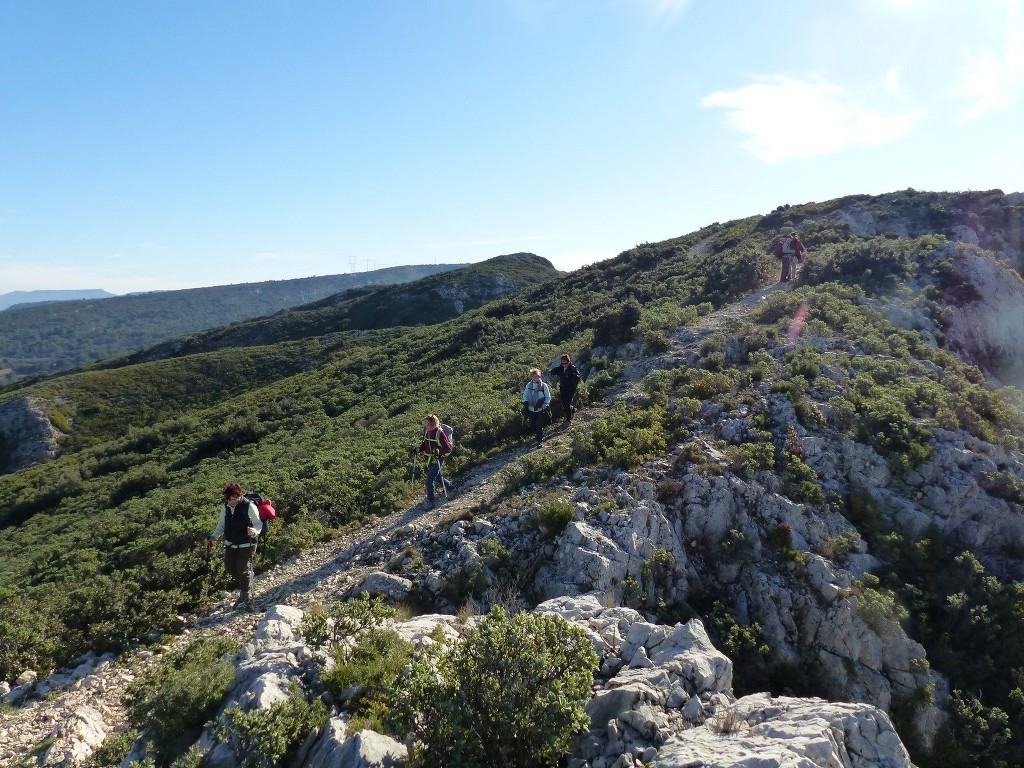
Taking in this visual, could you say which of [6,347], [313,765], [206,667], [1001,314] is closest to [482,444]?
[206,667]

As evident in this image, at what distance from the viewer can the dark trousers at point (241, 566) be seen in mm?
10000

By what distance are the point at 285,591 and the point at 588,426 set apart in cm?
813

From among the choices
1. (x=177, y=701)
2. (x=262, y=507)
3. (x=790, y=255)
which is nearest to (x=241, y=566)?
(x=262, y=507)

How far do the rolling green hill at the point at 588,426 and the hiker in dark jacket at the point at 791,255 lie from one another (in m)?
0.85

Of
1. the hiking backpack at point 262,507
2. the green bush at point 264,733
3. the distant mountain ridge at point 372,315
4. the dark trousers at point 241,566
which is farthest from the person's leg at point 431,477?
the distant mountain ridge at point 372,315

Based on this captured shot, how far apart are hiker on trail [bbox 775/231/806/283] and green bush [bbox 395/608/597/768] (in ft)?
81.1

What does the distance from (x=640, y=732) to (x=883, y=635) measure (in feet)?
20.6

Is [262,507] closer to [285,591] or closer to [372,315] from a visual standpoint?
[285,591]

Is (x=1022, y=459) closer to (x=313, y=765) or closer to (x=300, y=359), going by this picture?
(x=313, y=765)

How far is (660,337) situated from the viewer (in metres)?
20.2

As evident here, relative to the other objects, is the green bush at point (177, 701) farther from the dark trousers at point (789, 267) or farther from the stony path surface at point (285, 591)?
the dark trousers at point (789, 267)

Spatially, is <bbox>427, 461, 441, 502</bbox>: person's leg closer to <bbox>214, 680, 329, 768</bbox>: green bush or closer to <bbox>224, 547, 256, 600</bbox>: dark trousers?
<bbox>224, 547, 256, 600</bbox>: dark trousers

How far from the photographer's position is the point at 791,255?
83.6 feet

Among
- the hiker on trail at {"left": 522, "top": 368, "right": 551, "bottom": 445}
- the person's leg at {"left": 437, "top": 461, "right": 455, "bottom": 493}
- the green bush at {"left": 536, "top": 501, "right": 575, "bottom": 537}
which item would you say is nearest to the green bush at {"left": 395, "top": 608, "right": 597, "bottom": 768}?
the green bush at {"left": 536, "top": 501, "right": 575, "bottom": 537}
